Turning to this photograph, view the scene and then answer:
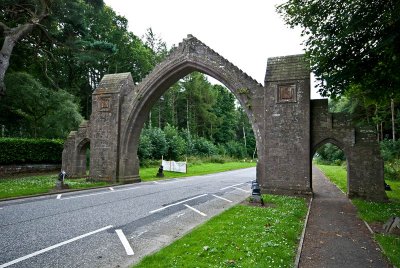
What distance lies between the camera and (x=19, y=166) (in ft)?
70.9

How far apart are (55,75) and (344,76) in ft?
109

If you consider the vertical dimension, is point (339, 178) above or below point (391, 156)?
below

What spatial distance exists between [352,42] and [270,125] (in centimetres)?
597

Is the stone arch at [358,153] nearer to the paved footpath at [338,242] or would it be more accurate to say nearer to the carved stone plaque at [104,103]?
the paved footpath at [338,242]

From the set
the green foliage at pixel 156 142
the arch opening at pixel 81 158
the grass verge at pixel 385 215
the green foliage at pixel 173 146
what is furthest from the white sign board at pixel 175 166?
the grass verge at pixel 385 215

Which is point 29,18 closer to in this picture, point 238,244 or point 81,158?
point 81,158

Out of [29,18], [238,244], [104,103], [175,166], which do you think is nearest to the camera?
[238,244]

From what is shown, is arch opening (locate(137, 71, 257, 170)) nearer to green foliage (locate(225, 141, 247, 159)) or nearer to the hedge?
green foliage (locate(225, 141, 247, 159))

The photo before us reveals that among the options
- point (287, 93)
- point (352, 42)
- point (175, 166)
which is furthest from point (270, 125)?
point (175, 166)

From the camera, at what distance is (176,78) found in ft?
63.3

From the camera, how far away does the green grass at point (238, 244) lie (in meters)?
5.20

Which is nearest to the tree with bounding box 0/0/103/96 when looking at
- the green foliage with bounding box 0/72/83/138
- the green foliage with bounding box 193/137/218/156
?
the green foliage with bounding box 0/72/83/138

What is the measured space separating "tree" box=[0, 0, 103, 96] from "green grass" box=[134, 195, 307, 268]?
666 inches

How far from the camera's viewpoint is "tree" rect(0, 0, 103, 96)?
18.2 meters
